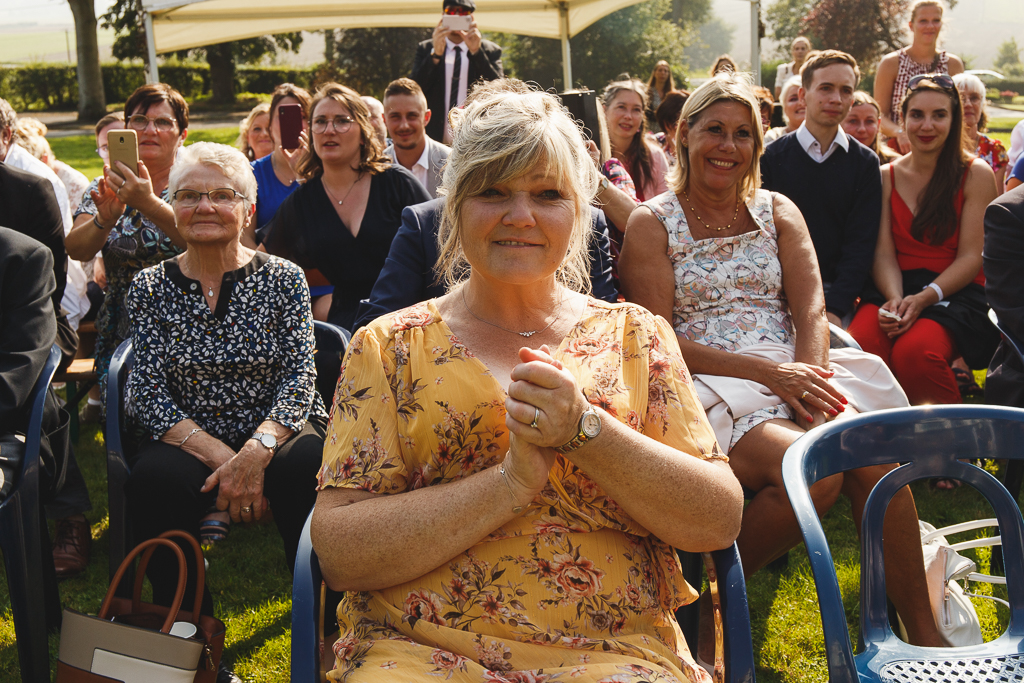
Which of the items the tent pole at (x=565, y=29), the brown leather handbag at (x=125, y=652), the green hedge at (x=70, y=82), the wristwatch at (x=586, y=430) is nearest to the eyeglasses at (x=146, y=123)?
the brown leather handbag at (x=125, y=652)

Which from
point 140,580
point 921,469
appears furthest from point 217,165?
point 921,469

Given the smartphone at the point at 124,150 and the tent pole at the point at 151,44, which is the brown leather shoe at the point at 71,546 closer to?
the smartphone at the point at 124,150

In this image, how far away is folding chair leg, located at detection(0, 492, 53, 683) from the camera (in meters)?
2.36

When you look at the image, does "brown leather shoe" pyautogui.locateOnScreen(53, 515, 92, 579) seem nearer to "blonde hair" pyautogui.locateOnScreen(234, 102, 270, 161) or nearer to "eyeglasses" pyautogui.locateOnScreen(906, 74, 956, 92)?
"blonde hair" pyautogui.locateOnScreen(234, 102, 270, 161)

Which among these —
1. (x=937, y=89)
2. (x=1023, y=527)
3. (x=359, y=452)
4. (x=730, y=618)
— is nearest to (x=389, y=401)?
(x=359, y=452)

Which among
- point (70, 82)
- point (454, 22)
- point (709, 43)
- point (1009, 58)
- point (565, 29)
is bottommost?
point (454, 22)

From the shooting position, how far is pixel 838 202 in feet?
13.3

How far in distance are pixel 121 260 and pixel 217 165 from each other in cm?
102

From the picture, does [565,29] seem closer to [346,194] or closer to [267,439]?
[346,194]

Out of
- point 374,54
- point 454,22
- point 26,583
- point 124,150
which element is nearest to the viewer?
point 26,583

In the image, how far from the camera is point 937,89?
13.1 ft

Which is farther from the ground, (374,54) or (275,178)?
(374,54)

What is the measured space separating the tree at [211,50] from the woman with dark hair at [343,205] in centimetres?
2302

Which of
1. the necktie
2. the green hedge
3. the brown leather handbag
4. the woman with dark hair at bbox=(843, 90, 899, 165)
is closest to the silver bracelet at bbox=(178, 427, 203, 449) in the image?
the brown leather handbag
